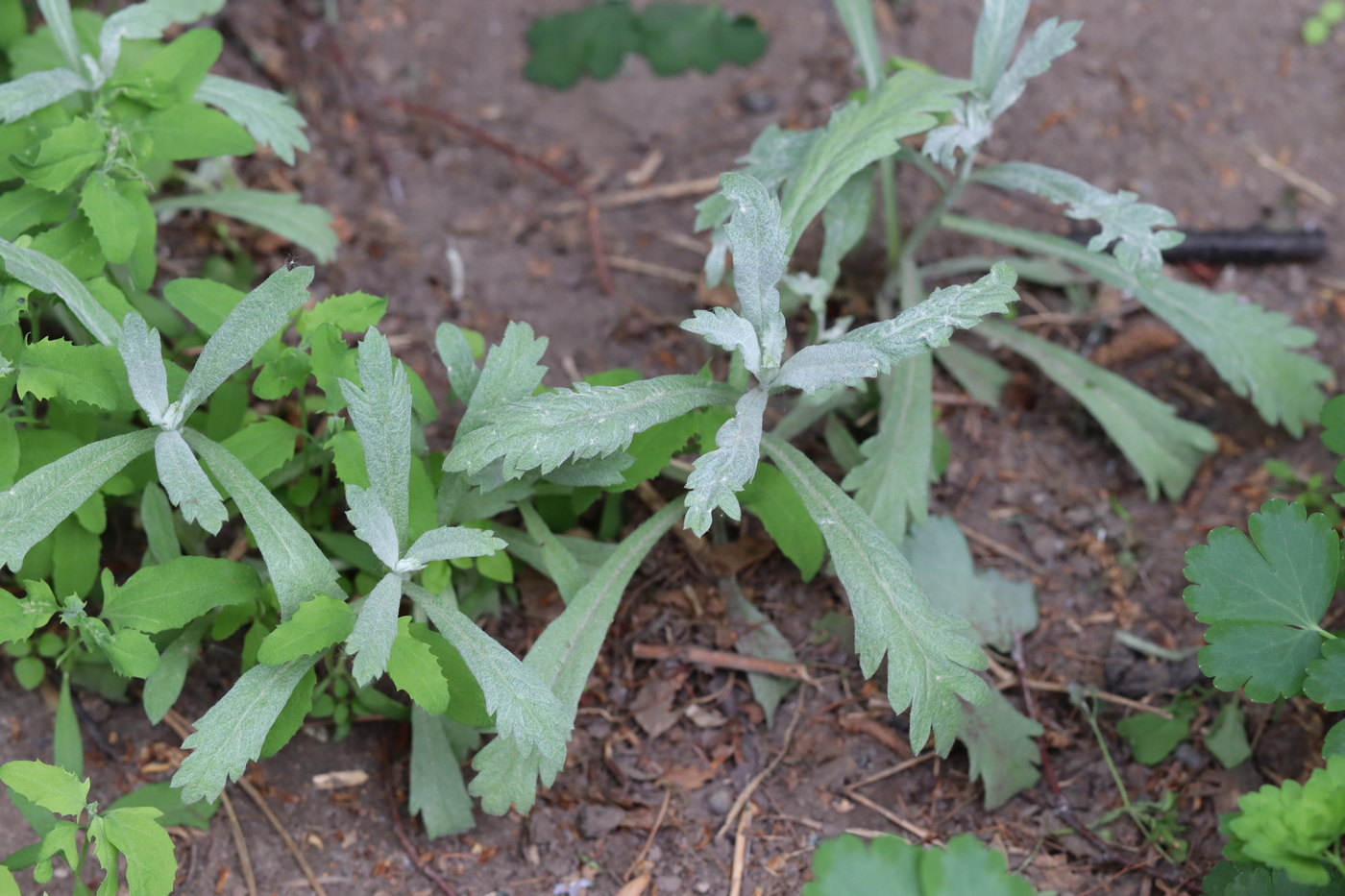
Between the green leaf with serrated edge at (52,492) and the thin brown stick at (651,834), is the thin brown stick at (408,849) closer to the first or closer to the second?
the thin brown stick at (651,834)

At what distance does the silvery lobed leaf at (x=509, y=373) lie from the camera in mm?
2078

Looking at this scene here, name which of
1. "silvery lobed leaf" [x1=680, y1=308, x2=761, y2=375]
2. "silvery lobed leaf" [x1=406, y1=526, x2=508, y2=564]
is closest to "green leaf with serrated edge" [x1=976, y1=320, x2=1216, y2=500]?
"silvery lobed leaf" [x1=680, y1=308, x2=761, y2=375]

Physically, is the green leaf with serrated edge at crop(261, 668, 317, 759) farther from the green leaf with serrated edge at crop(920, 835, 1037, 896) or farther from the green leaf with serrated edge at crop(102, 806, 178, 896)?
the green leaf with serrated edge at crop(920, 835, 1037, 896)

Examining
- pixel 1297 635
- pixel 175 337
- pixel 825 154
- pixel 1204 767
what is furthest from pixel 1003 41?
pixel 175 337

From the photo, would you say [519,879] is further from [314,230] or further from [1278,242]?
[1278,242]

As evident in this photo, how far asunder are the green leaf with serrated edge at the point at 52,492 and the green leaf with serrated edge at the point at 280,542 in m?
0.16

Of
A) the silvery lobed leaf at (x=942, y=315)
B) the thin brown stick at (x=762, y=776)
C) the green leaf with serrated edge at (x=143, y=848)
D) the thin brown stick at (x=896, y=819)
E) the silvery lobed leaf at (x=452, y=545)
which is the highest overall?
the silvery lobed leaf at (x=942, y=315)

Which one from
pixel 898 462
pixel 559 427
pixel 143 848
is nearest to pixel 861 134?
pixel 898 462

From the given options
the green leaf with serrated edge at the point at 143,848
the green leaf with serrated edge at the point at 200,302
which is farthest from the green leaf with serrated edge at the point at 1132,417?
the green leaf with serrated edge at the point at 143,848

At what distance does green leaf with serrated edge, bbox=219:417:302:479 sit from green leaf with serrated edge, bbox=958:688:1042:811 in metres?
1.55

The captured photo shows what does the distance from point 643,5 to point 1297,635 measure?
2779 millimetres

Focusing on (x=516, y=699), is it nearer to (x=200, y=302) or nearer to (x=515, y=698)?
(x=515, y=698)

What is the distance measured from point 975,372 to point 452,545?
5.44 ft

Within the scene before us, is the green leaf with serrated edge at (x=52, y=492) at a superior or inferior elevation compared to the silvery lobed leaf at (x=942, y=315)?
inferior
